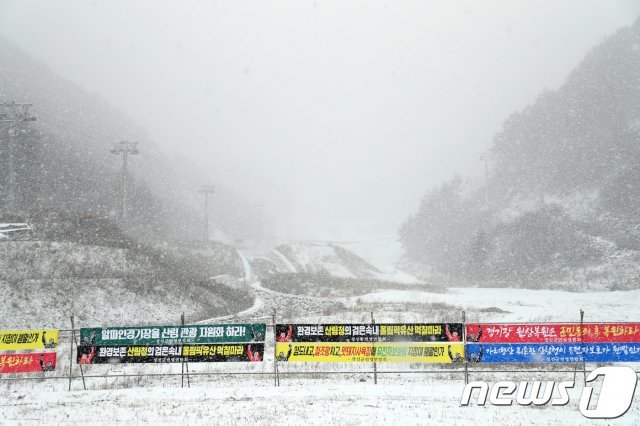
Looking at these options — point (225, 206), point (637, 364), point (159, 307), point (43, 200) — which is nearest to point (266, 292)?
point (159, 307)

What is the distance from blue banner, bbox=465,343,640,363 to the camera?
548 inches

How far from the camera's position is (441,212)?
105125mm

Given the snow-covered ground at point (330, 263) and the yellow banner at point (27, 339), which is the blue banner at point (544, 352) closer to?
the yellow banner at point (27, 339)

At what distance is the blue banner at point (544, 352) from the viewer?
13922mm

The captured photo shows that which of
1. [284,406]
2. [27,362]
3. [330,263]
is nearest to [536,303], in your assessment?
[284,406]

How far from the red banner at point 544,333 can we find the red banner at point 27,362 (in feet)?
45.8

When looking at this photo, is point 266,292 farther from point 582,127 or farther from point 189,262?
point 582,127

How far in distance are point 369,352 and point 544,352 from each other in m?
5.56

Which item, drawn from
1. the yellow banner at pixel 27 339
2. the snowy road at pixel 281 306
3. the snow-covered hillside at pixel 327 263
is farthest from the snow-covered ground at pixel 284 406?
the snow-covered hillside at pixel 327 263

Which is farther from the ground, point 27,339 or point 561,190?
point 561,190

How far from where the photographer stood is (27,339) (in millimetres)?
14836

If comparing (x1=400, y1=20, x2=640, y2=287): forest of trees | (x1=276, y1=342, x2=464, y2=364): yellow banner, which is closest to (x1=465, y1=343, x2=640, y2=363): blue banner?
(x1=276, y1=342, x2=464, y2=364): yellow banner

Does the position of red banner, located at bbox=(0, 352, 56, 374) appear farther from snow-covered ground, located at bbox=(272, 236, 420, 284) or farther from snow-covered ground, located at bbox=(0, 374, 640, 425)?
snow-covered ground, located at bbox=(272, 236, 420, 284)

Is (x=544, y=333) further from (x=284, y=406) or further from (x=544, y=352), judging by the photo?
(x=284, y=406)
